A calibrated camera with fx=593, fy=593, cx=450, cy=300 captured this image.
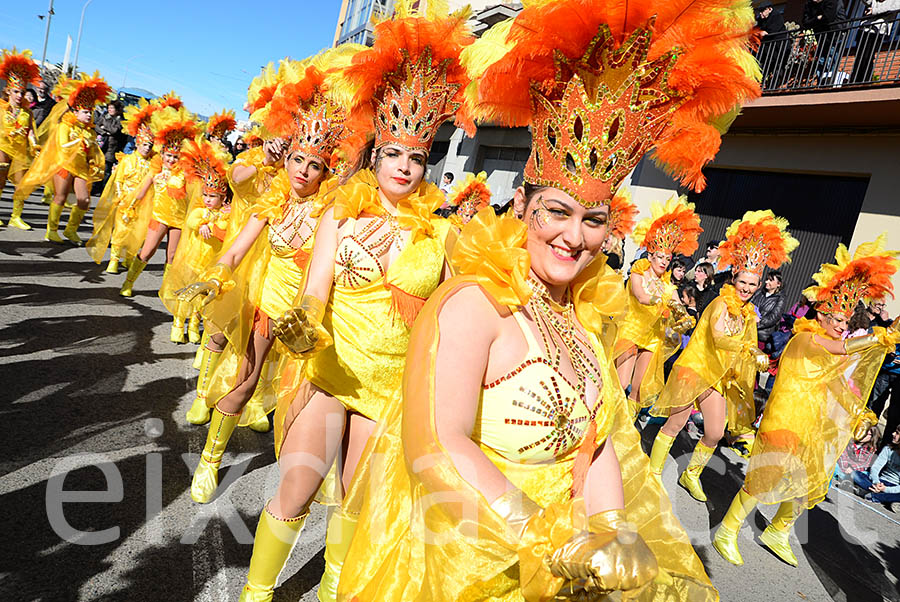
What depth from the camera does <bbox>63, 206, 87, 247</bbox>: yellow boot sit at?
28.7 feet

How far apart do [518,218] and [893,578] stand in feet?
14.3

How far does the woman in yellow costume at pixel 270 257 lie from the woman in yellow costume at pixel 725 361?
3.20 meters

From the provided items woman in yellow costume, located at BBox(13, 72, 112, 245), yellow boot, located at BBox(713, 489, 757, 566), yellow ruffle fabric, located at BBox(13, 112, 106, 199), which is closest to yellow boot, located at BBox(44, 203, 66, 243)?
woman in yellow costume, located at BBox(13, 72, 112, 245)

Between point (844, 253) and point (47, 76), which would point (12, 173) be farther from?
point (47, 76)

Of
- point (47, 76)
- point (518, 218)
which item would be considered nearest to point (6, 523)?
point (518, 218)

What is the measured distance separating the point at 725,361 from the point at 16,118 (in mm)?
9765

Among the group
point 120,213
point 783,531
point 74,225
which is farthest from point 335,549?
point 74,225

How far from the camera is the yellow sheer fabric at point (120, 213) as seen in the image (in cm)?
730

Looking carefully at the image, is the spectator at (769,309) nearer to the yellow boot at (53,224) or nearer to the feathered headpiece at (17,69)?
the yellow boot at (53,224)

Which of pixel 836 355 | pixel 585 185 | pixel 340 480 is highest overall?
pixel 585 185

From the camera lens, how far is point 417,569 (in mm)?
1423

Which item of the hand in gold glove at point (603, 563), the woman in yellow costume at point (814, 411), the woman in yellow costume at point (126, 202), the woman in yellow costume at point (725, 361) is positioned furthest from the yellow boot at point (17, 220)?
the hand in gold glove at point (603, 563)

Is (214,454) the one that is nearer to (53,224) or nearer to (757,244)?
(757,244)

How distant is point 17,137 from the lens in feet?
28.4
